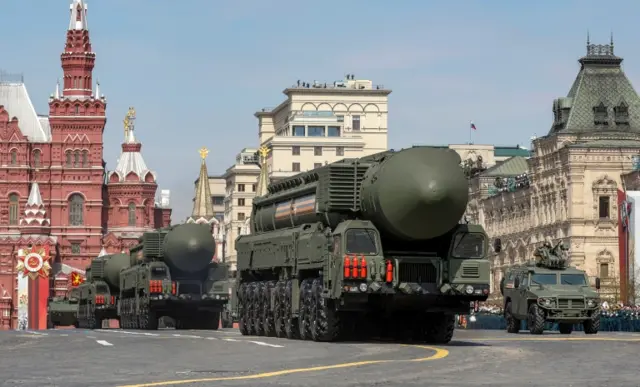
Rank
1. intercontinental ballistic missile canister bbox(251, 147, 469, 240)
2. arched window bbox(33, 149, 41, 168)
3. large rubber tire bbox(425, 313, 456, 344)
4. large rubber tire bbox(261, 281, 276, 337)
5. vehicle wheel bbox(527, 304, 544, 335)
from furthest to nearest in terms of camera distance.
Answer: arched window bbox(33, 149, 41, 168) < vehicle wheel bbox(527, 304, 544, 335) < large rubber tire bbox(261, 281, 276, 337) < large rubber tire bbox(425, 313, 456, 344) < intercontinental ballistic missile canister bbox(251, 147, 469, 240)

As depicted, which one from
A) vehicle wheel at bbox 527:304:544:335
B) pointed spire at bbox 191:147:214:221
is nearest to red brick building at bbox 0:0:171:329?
pointed spire at bbox 191:147:214:221

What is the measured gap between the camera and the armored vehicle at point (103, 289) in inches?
3081

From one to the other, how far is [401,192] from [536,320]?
41.1 feet

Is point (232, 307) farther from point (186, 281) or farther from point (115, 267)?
point (115, 267)

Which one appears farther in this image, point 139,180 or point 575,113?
point 139,180

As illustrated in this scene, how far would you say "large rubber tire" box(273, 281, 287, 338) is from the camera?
1528 inches

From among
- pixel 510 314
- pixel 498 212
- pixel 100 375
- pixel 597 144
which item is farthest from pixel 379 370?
pixel 498 212

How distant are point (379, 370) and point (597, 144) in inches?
3165

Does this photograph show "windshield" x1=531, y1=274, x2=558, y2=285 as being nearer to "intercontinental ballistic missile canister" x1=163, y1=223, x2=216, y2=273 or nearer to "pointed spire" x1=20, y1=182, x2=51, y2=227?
"intercontinental ballistic missile canister" x1=163, y1=223, x2=216, y2=273

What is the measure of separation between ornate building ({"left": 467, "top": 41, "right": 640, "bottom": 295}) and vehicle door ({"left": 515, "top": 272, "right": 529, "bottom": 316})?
152ft

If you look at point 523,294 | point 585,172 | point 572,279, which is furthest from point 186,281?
point 585,172

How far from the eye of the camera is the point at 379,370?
875 inches

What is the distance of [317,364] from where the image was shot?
24.1 meters

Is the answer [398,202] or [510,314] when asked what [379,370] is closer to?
[398,202]
